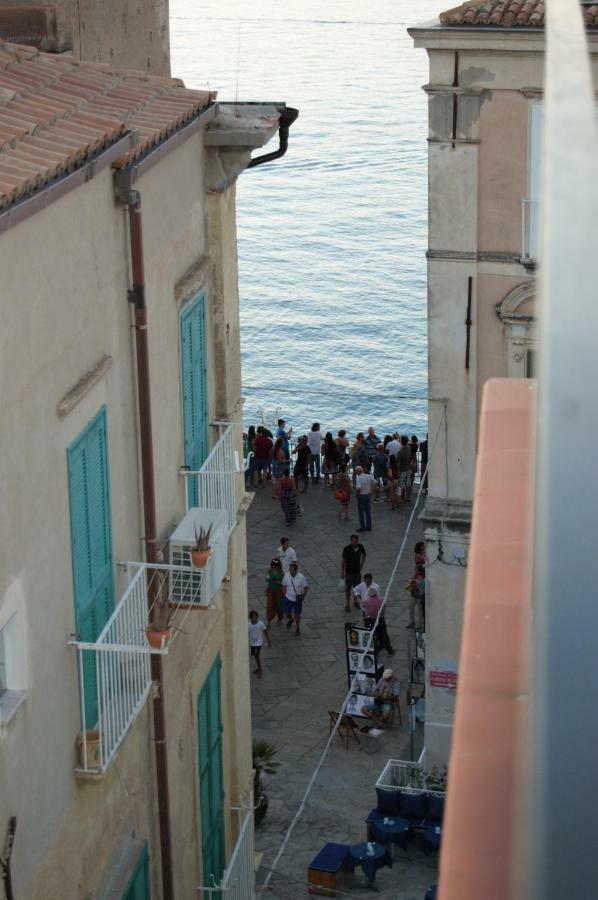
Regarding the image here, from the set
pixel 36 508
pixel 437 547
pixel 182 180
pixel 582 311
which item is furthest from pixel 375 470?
pixel 582 311

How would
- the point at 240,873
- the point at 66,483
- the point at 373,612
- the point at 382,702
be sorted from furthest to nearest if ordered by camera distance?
the point at 373,612 < the point at 382,702 < the point at 240,873 < the point at 66,483

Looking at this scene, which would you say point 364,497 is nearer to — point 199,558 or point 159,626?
point 199,558

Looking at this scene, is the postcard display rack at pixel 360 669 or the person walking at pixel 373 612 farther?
the person walking at pixel 373 612

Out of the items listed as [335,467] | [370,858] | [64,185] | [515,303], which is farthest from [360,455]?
[64,185]

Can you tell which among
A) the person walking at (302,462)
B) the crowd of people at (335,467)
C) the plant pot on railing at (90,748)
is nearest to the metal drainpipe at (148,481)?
the plant pot on railing at (90,748)

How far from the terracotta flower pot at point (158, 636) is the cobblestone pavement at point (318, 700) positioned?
781 centimetres

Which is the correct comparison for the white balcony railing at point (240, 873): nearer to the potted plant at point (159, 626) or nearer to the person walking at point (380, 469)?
the potted plant at point (159, 626)

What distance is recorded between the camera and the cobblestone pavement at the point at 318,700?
19.1m

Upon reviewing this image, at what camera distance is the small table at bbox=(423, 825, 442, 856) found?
62.6ft

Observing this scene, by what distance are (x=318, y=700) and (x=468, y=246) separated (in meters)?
7.30

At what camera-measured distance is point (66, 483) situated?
9.84 meters

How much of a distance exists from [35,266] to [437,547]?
12639 millimetres

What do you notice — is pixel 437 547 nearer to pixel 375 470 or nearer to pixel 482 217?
pixel 482 217

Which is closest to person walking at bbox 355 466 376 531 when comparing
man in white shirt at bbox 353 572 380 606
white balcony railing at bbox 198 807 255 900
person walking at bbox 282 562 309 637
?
man in white shirt at bbox 353 572 380 606
